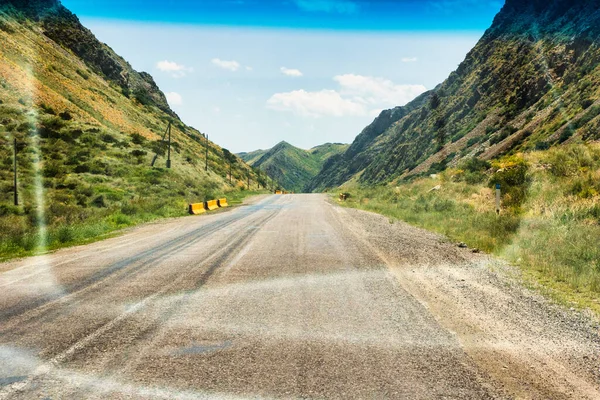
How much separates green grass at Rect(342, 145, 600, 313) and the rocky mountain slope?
41.6 ft

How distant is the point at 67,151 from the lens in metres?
35.8

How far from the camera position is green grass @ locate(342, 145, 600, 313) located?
7441 mm

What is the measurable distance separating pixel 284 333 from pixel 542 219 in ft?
35.0

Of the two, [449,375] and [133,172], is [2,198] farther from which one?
[449,375]

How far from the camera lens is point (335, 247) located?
425 inches

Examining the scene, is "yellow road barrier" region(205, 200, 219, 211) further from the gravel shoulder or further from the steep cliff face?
the steep cliff face

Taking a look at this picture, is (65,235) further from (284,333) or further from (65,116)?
(65,116)

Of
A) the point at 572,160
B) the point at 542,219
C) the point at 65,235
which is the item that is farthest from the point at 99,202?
the point at 572,160

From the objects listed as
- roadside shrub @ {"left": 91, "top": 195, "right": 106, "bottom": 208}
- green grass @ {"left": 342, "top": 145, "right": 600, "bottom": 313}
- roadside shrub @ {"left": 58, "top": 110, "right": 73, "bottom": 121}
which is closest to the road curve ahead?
green grass @ {"left": 342, "top": 145, "right": 600, "bottom": 313}

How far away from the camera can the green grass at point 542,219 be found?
24.4 ft

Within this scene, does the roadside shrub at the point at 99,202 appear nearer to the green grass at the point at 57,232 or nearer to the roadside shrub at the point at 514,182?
the green grass at the point at 57,232

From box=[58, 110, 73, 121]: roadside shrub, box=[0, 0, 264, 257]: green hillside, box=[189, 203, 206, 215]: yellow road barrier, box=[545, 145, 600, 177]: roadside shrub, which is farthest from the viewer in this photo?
box=[58, 110, 73, 121]: roadside shrub

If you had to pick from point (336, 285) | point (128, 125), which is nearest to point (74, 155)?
point (128, 125)

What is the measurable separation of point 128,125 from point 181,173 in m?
17.1
